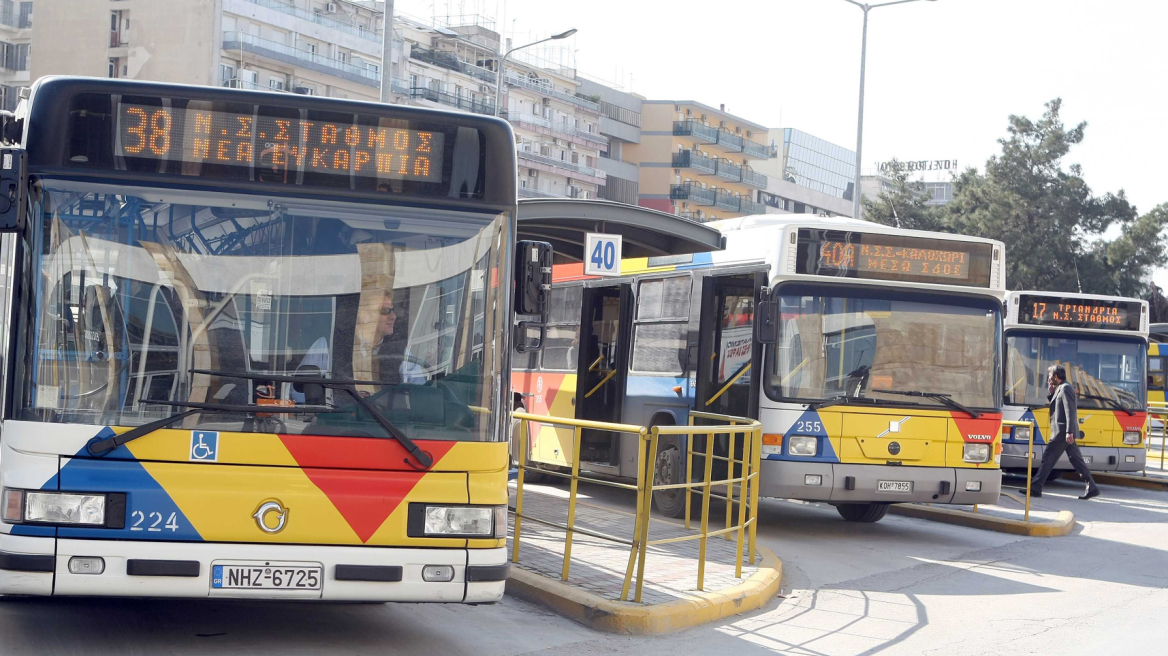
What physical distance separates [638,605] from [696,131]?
3527 inches

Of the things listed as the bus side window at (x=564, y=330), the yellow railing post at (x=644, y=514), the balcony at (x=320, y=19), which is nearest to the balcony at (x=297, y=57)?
the balcony at (x=320, y=19)

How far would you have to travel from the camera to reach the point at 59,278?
649 centimetres

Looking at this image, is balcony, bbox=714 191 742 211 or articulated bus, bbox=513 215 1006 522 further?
balcony, bbox=714 191 742 211

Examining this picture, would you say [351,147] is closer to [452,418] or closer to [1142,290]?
[452,418]

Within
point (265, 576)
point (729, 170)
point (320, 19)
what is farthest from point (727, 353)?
point (729, 170)

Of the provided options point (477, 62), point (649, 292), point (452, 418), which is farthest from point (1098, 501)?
point (477, 62)

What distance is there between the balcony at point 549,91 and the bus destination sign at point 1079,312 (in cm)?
6392

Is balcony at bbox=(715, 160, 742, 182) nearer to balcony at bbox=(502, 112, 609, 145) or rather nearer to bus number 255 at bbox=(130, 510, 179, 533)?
balcony at bbox=(502, 112, 609, 145)

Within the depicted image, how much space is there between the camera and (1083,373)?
65.9ft

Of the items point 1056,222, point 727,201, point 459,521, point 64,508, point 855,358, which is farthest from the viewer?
point 727,201

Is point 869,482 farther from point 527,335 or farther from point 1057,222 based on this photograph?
point 1057,222

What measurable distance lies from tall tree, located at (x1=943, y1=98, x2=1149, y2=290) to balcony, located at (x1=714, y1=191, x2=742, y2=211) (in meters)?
38.9

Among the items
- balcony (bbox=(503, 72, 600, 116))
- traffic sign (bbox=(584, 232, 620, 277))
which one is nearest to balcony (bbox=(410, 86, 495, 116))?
balcony (bbox=(503, 72, 600, 116))

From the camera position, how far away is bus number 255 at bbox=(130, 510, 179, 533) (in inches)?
250
